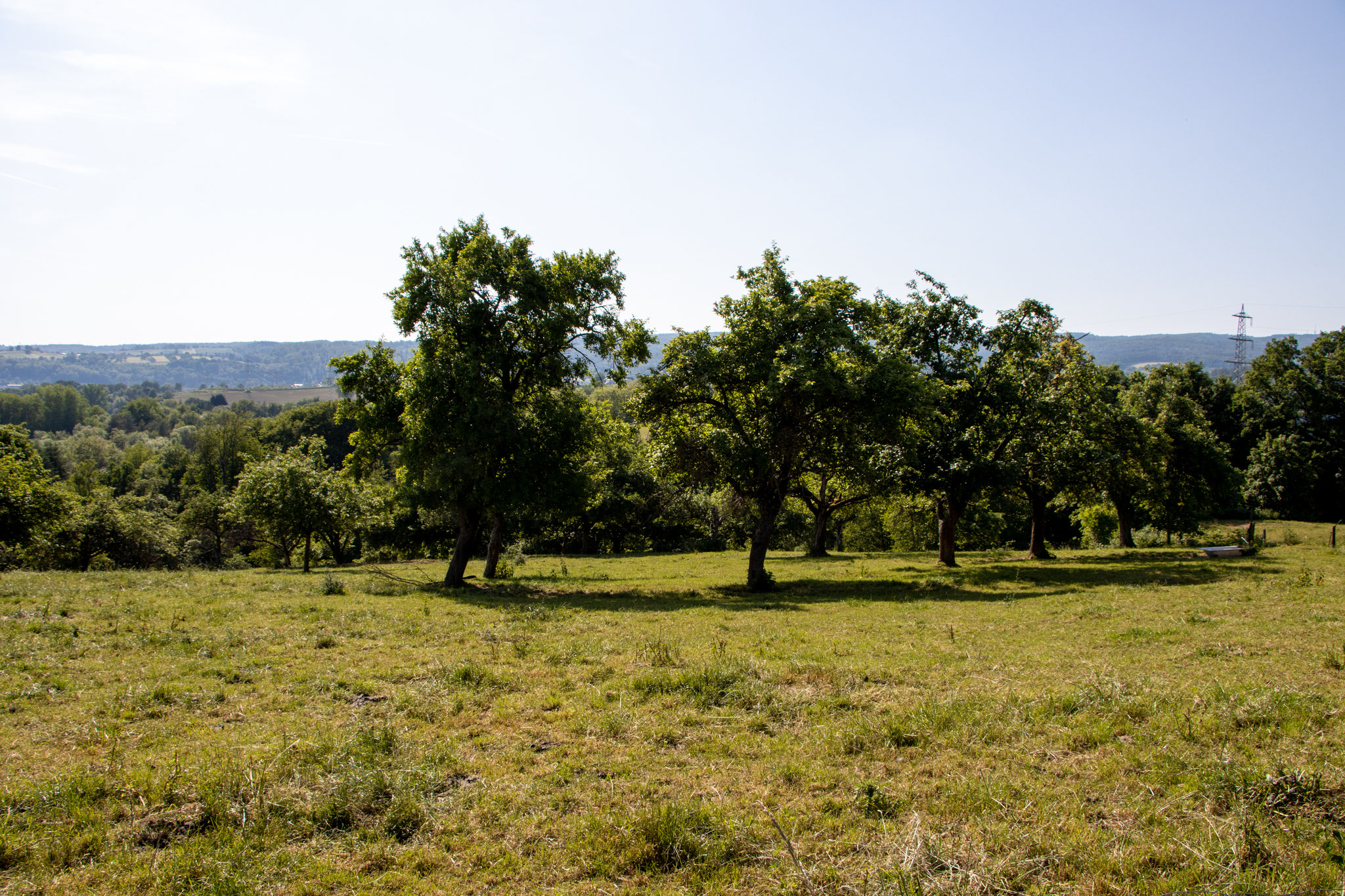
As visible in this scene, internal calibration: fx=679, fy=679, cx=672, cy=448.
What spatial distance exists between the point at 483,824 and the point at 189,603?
1703cm

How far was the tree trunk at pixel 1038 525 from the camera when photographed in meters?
35.9

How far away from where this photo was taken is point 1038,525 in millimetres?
36688

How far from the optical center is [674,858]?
585 centimetres

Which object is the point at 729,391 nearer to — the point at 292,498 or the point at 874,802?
the point at 874,802

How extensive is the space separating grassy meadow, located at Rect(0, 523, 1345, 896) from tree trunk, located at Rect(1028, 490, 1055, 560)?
66.0 feet

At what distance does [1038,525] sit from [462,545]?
29735 mm

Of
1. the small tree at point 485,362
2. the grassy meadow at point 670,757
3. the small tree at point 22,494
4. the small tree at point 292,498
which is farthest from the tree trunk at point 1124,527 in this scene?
the small tree at point 22,494

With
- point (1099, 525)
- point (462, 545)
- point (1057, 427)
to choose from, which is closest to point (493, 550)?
point (462, 545)

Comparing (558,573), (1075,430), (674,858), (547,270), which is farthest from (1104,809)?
(558,573)

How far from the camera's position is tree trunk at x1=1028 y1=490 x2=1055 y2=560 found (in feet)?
118

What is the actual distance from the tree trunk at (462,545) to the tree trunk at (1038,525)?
28.1m

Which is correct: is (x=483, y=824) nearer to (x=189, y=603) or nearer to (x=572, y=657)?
(x=572, y=657)

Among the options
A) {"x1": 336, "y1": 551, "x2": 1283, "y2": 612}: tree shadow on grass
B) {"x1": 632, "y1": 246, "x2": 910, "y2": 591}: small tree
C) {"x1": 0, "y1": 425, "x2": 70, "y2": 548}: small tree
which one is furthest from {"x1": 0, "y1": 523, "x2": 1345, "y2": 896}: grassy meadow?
{"x1": 0, "y1": 425, "x2": 70, "y2": 548}: small tree

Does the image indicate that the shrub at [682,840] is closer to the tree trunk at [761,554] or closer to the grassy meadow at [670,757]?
the grassy meadow at [670,757]
